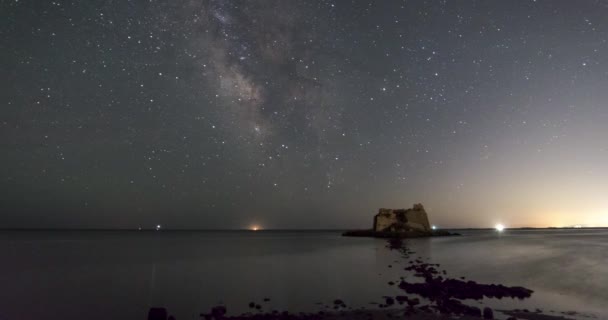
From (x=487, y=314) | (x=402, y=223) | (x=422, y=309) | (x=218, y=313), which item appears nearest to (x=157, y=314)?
(x=218, y=313)

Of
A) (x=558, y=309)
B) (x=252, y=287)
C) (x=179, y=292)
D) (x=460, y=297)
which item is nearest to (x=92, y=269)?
(x=179, y=292)

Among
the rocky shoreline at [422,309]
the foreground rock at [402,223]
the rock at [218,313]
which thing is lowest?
the rock at [218,313]

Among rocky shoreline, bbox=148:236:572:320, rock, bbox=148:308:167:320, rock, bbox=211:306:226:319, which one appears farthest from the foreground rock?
rock, bbox=148:308:167:320

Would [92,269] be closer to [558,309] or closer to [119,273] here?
[119,273]

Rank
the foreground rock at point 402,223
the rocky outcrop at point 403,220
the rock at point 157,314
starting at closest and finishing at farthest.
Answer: the rock at point 157,314
the foreground rock at point 402,223
the rocky outcrop at point 403,220

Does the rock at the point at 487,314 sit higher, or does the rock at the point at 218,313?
the rock at the point at 487,314

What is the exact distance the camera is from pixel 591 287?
90.9 ft

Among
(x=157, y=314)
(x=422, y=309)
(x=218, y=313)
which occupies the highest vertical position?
(x=157, y=314)

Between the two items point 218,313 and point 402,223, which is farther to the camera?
point 402,223

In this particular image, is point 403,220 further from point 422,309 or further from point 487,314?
point 487,314

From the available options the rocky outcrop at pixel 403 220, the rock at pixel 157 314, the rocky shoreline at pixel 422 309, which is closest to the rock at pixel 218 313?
the rocky shoreline at pixel 422 309

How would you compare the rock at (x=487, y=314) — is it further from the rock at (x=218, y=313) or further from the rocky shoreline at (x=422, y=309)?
the rock at (x=218, y=313)

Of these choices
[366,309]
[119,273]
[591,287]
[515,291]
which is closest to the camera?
[366,309]

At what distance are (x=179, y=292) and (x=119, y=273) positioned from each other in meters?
16.8
